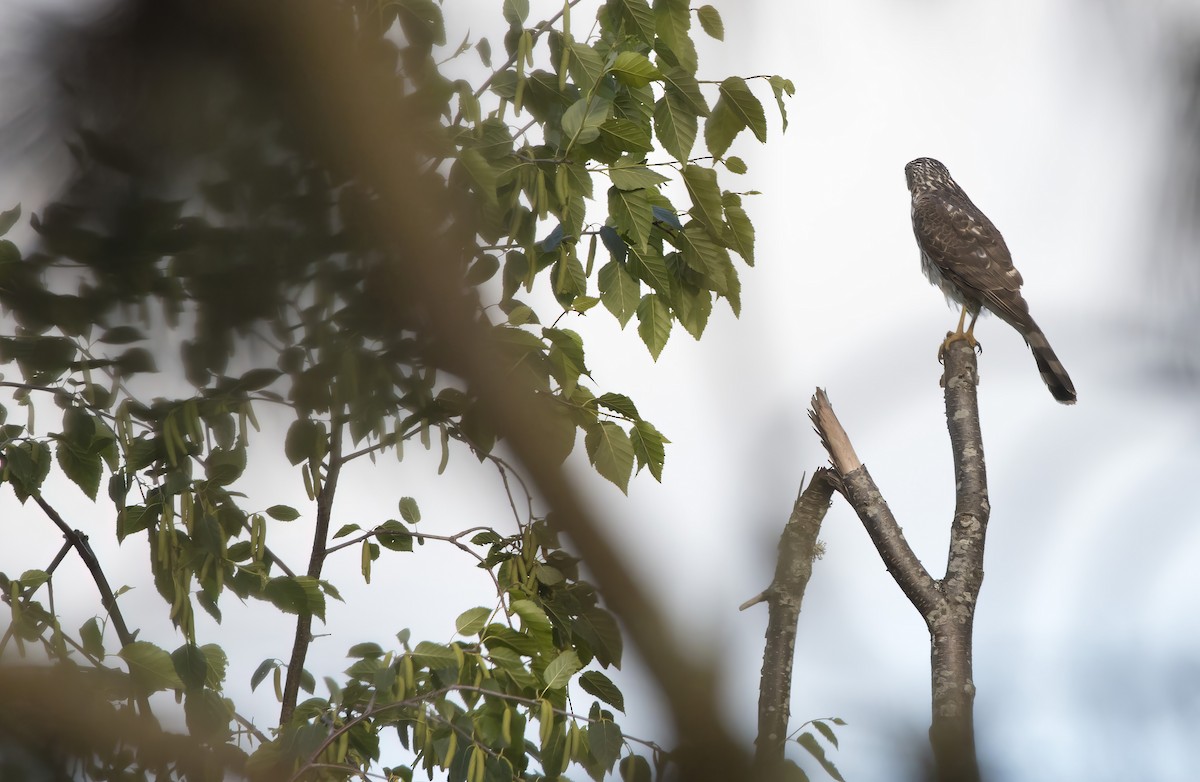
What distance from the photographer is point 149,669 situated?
6.77ft

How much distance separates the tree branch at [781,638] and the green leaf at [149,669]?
158 cm

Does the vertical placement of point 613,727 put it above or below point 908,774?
above

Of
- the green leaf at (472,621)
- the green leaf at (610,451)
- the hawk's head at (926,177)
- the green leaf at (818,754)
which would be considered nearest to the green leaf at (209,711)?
the green leaf at (472,621)

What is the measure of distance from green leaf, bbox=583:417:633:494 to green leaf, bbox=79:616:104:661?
3.77 ft

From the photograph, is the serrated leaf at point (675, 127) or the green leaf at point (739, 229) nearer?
the serrated leaf at point (675, 127)

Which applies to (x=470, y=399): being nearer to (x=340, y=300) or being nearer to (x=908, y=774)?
(x=340, y=300)

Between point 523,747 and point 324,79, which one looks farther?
point 523,747

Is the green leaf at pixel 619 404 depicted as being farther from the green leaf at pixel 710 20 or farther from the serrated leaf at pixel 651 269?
the green leaf at pixel 710 20

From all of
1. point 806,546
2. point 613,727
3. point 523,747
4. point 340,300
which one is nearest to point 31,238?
point 340,300

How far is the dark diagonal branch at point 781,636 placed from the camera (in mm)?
534

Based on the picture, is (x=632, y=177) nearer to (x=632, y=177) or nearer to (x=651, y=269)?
(x=632, y=177)

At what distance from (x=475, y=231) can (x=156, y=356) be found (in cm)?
18

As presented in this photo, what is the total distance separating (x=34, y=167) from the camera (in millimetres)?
496

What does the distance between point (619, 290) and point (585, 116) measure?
128 cm
